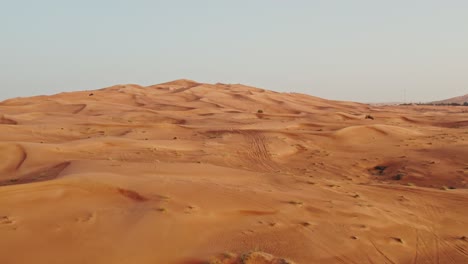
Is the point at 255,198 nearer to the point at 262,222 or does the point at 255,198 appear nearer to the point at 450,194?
the point at 262,222

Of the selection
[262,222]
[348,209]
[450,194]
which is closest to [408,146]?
[450,194]

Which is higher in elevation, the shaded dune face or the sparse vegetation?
the shaded dune face

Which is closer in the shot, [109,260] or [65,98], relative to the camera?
[109,260]

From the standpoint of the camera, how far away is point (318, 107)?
43406 millimetres

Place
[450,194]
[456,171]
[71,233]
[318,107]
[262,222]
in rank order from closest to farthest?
[71,233], [262,222], [450,194], [456,171], [318,107]

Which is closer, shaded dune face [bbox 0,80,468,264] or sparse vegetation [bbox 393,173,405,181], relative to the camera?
shaded dune face [bbox 0,80,468,264]

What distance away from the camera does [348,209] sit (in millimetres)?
7035

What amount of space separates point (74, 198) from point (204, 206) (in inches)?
71.1

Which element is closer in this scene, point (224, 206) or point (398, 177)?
point (224, 206)

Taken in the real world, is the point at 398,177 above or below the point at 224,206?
below

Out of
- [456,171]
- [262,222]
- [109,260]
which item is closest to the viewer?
[109,260]

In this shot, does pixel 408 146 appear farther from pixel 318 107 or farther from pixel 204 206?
pixel 318 107

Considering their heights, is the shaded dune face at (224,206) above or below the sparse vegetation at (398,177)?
above

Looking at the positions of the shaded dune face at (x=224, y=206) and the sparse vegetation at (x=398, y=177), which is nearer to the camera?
the shaded dune face at (x=224, y=206)
